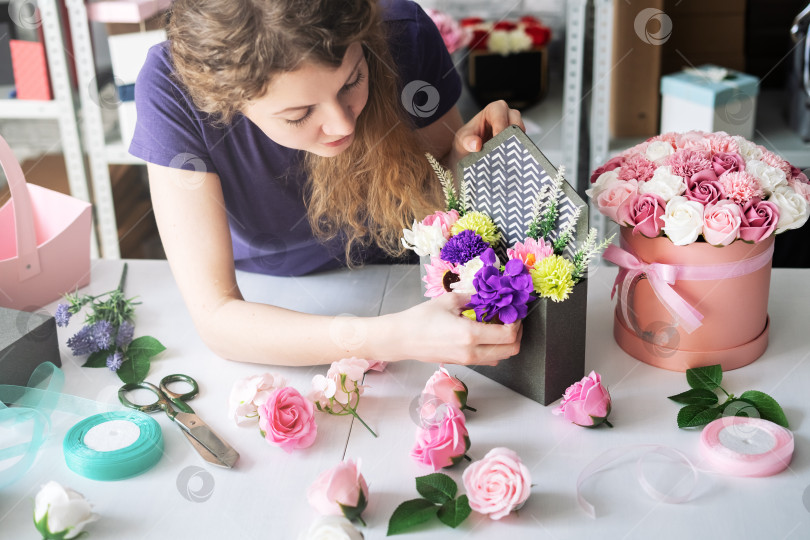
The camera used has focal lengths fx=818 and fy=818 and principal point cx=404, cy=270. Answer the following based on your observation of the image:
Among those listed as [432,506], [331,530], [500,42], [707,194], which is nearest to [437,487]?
[432,506]

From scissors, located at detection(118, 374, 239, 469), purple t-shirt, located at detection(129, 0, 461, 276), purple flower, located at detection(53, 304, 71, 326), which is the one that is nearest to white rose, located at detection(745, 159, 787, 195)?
purple t-shirt, located at detection(129, 0, 461, 276)

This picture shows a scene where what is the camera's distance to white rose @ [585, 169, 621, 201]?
1.05m

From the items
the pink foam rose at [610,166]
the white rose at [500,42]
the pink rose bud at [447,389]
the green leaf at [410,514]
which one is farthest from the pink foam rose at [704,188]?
the white rose at [500,42]

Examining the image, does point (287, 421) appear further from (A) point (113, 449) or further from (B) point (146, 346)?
(B) point (146, 346)

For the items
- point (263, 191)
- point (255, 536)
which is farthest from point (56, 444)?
point (263, 191)

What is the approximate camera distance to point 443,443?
2.89 feet

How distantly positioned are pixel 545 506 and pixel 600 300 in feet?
1.54

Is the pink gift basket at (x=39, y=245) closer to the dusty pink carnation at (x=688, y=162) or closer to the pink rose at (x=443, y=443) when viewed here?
the pink rose at (x=443, y=443)

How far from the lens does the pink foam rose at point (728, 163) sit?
1.00 metres

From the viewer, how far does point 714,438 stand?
3.00 ft

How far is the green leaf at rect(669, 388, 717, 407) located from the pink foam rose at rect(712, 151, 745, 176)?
266mm

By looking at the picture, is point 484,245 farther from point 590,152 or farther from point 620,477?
point 590,152

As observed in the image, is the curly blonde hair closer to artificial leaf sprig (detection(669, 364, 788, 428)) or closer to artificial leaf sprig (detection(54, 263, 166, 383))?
artificial leaf sprig (detection(54, 263, 166, 383))

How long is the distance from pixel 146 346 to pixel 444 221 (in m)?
0.45
